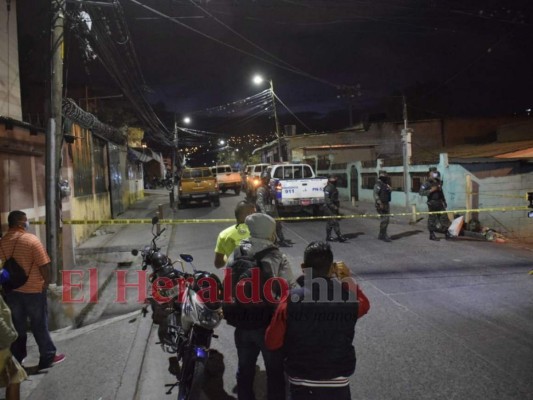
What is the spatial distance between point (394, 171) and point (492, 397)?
52.7ft

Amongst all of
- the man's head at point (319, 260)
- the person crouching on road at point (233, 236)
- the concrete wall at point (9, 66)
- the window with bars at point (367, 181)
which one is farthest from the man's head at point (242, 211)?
the window with bars at point (367, 181)

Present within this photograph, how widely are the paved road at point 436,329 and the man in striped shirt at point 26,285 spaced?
126 centimetres

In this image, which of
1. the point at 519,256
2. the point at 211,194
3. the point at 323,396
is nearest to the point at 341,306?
the point at 323,396

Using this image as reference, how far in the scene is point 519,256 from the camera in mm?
9758

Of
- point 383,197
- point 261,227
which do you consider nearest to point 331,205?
point 383,197

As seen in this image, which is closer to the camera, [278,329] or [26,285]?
[278,329]

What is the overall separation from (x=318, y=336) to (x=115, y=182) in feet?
59.0

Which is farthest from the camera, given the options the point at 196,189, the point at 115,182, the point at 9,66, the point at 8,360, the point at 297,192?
the point at 196,189

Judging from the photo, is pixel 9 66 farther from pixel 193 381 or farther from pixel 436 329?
pixel 436 329

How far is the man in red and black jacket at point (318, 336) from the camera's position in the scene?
2594mm

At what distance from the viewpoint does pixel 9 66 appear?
29.9 ft

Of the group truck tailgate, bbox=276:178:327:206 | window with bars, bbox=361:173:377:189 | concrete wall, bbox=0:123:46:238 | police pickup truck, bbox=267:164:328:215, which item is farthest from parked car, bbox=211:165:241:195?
concrete wall, bbox=0:123:46:238

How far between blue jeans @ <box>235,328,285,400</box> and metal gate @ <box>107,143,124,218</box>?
51.8ft

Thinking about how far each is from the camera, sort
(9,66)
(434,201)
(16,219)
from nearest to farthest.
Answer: (16,219), (9,66), (434,201)
